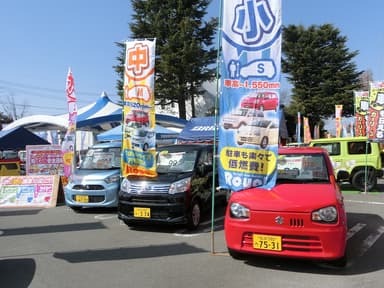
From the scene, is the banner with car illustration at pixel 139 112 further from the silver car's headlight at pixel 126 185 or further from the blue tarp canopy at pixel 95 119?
the blue tarp canopy at pixel 95 119

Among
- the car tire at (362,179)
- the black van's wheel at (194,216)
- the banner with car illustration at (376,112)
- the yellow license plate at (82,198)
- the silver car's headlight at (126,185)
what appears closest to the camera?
the black van's wheel at (194,216)

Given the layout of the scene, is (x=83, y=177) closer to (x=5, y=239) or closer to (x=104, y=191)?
(x=104, y=191)

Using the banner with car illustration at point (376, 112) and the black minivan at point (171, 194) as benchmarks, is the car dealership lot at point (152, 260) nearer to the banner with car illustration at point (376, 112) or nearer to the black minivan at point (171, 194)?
the black minivan at point (171, 194)

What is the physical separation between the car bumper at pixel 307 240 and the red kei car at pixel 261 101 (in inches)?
66.0

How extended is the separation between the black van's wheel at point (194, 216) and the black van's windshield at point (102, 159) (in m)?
3.14

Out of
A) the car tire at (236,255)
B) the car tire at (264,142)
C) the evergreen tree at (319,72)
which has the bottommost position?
the car tire at (236,255)

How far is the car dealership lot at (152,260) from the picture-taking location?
4.37m

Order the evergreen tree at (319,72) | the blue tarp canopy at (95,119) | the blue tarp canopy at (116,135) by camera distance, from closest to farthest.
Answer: the blue tarp canopy at (116,135)
the blue tarp canopy at (95,119)
the evergreen tree at (319,72)

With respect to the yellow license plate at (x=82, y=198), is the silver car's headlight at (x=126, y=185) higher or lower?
higher

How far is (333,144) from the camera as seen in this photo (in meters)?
12.9

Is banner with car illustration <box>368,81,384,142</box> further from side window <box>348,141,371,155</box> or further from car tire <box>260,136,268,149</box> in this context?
car tire <box>260,136,268,149</box>

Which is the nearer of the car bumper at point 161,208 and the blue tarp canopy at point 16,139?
the car bumper at point 161,208

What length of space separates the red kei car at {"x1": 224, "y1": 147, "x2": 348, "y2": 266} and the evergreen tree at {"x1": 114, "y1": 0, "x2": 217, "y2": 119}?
24.1 meters

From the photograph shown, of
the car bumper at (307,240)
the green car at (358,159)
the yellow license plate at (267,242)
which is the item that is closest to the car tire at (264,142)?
the car bumper at (307,240)
